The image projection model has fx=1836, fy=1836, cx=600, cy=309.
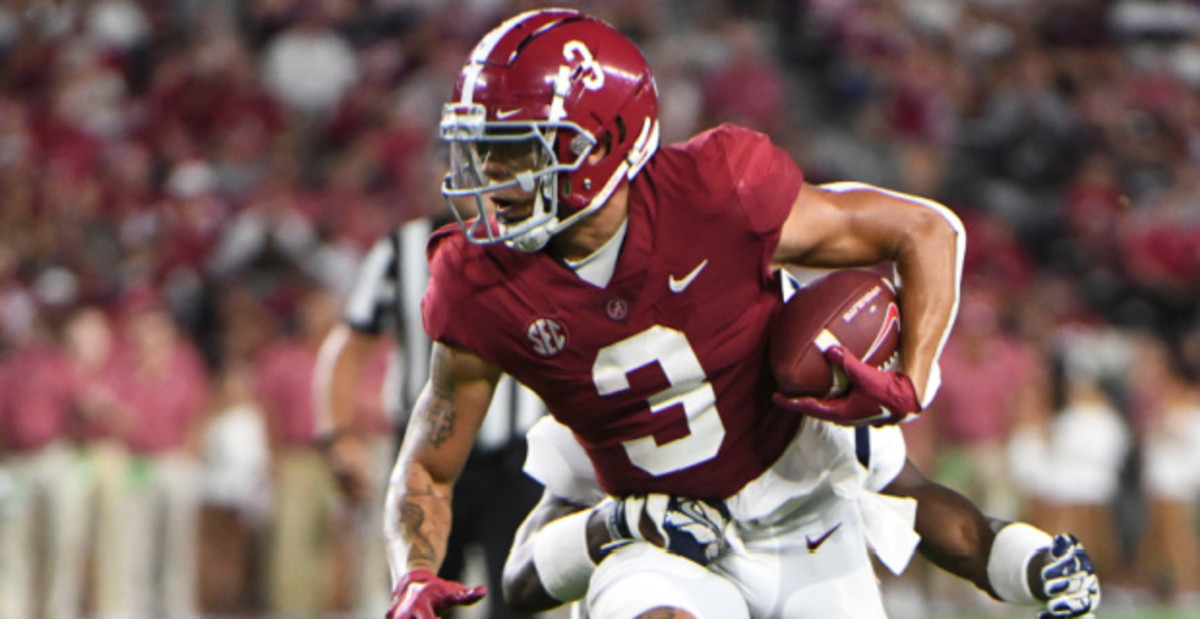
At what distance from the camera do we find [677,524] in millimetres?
3281

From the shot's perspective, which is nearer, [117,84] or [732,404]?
[732,404]

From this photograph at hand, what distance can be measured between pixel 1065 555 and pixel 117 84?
8.47 metres

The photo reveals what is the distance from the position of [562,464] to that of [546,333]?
51 cm

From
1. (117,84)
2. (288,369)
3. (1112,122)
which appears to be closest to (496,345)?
(288,369)

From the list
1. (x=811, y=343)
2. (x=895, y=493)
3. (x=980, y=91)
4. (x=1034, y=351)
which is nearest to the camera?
(x=811, y=343)

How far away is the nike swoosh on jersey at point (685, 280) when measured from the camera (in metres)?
3.21

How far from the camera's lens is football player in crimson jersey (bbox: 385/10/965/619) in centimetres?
314

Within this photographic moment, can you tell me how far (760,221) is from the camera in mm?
3189

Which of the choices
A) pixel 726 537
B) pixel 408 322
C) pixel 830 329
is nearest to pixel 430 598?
pixel 726 537

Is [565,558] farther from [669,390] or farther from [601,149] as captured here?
[601,149]

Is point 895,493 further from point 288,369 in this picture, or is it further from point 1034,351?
point 1034,351

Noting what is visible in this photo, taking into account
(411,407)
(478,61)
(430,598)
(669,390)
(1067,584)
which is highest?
(478,61)

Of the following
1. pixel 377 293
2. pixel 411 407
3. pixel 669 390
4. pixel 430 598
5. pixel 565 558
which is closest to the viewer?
pixel 430 598

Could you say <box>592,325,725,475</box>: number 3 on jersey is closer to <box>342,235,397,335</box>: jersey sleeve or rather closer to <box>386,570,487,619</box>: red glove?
<box>386,570,487,619</box>: red glove
